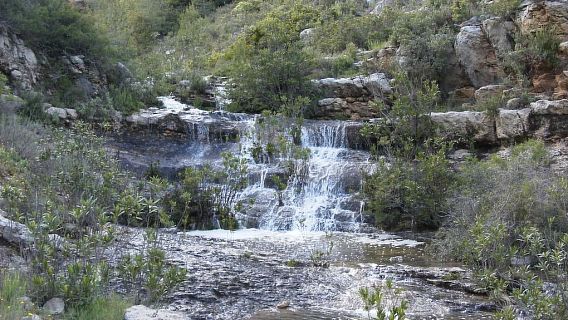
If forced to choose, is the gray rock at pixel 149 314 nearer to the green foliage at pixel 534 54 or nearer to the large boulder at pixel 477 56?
the green foliage at pixel 534 54

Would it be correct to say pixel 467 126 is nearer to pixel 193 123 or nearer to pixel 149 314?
pixel 193 123

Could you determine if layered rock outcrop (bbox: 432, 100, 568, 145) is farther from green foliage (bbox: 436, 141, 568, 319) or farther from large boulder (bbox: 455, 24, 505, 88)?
large boulder (bbox: 455, 24, 505, 88)

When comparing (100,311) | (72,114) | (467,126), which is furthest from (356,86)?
(100,311)

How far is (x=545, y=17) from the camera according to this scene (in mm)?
14453

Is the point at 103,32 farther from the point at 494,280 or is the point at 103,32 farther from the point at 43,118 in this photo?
the point at 494,280

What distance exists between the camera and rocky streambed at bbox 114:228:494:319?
232 inches

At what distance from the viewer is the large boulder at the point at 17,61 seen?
14094 mm

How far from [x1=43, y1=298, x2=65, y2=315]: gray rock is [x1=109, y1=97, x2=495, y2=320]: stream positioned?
1193 mm

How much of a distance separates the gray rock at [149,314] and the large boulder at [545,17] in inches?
495

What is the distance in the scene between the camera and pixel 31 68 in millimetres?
14734

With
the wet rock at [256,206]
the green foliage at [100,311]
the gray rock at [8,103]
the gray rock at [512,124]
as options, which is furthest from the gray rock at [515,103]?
the green foliage at [100,311]

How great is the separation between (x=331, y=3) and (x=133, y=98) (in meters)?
11.2

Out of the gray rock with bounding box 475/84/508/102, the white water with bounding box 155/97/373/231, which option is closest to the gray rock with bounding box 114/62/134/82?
the white water with bounding box 155/97/373/231

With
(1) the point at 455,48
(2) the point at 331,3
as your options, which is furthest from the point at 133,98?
(2) the point at 331,3
